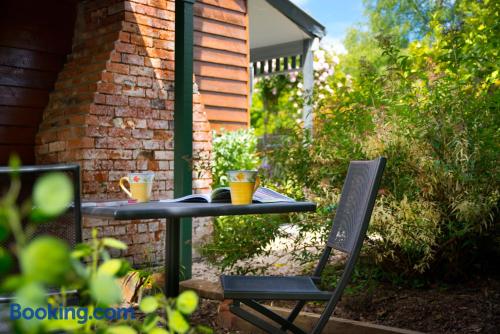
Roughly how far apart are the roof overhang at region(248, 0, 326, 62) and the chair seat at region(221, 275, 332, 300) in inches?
186

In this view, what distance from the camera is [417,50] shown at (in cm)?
540

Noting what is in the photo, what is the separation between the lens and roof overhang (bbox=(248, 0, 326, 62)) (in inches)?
267

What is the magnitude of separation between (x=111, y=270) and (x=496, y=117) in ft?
10.7

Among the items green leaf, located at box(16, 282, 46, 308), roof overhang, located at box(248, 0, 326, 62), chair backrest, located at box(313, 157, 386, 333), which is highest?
roof overhang, located at box(248, 0, 326, 62)

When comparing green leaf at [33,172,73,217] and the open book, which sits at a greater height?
green leaf at [33,172,73,217]

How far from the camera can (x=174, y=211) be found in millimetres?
1819

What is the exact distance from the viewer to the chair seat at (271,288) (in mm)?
2045

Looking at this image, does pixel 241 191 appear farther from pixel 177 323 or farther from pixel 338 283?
pixel 177 323

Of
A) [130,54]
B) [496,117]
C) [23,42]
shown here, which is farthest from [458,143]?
[23,42]

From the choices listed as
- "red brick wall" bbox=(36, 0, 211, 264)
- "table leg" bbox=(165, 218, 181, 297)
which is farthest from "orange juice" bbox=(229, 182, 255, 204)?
"red brick wall" bbox=(36, 0, 211, 264)

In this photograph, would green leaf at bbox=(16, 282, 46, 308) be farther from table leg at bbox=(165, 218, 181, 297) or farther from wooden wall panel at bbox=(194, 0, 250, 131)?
wooden wall panel at bbox=(194, 0, 250, 131)

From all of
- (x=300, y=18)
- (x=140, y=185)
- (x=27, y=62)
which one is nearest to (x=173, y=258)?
(x=140, y=185)

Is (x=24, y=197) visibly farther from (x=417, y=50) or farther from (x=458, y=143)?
(x=417, y=50)

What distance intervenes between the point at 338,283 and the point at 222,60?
448 cm
